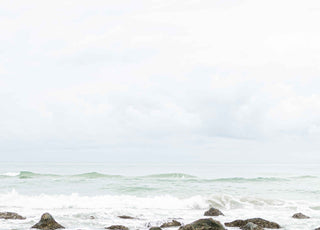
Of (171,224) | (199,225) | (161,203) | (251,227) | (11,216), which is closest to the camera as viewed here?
(199,225)

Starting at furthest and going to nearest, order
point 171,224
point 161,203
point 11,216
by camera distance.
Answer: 1. point 161,203
2. point 11,216
3. point 171,224

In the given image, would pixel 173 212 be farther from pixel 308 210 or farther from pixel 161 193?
pixel 161 193

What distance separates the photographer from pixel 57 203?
22.6 m

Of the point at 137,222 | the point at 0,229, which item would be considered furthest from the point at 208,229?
the point at 0,229

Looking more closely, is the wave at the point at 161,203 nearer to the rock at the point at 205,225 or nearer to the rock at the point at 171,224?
the rock at the point at 171,224

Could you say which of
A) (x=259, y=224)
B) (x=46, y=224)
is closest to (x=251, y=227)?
(x=259, y=224)

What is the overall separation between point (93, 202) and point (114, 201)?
1388 millimetres

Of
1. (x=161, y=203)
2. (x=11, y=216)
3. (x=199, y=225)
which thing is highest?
(x=199, y=225)

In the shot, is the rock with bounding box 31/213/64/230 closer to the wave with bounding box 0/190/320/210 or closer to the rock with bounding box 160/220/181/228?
the rock with bounding box 160/220/181/228

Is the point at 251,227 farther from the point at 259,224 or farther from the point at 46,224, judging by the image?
the point at 46,224

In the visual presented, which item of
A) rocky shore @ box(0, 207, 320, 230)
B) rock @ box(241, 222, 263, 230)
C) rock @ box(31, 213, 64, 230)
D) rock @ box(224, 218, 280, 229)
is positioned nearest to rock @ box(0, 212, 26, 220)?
rocky shore @ box(0, 207, 320, 230)

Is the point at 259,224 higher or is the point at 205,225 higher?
the point at 205,225

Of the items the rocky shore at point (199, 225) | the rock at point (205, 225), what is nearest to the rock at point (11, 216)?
the rocky shore at point (199, 225)

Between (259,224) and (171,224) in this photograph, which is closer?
(259,224)
